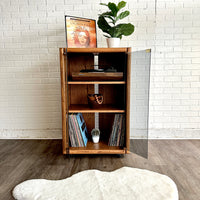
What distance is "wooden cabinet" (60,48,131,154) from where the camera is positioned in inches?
67.7

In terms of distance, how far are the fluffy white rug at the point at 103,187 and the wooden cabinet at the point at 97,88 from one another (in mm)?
397

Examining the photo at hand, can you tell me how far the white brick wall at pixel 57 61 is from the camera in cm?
220

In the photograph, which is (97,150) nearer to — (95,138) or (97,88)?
(95,138)

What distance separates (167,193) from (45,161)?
3.57 feet

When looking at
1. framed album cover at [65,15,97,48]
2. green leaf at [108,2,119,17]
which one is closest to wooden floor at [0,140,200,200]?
framed album cover at [65,15,97,48]

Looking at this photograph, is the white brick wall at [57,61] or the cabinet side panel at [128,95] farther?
the white brick wall at [57,61]

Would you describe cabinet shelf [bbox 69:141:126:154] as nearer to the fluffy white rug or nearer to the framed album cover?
the fluffy white rug

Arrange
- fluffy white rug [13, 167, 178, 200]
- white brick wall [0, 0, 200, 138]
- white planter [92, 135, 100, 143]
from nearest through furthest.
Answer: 1. fluffy white rug [13, 167, 178, 200]
2. white planter [92, 135, 100, 143]
3. white brick wall [0, 0, 200, 138]

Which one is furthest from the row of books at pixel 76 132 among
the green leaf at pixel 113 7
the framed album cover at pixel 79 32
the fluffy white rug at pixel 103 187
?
the green leaf at pixel 113 7

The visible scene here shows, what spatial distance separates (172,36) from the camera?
2.24 metres

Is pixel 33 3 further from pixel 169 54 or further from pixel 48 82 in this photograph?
pixel 169 54

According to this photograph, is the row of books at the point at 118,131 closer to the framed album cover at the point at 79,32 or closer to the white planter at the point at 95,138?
the white planter at the point at 95,138

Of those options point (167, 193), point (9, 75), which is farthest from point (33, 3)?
point (167, 193)

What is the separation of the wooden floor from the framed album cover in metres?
1.10
